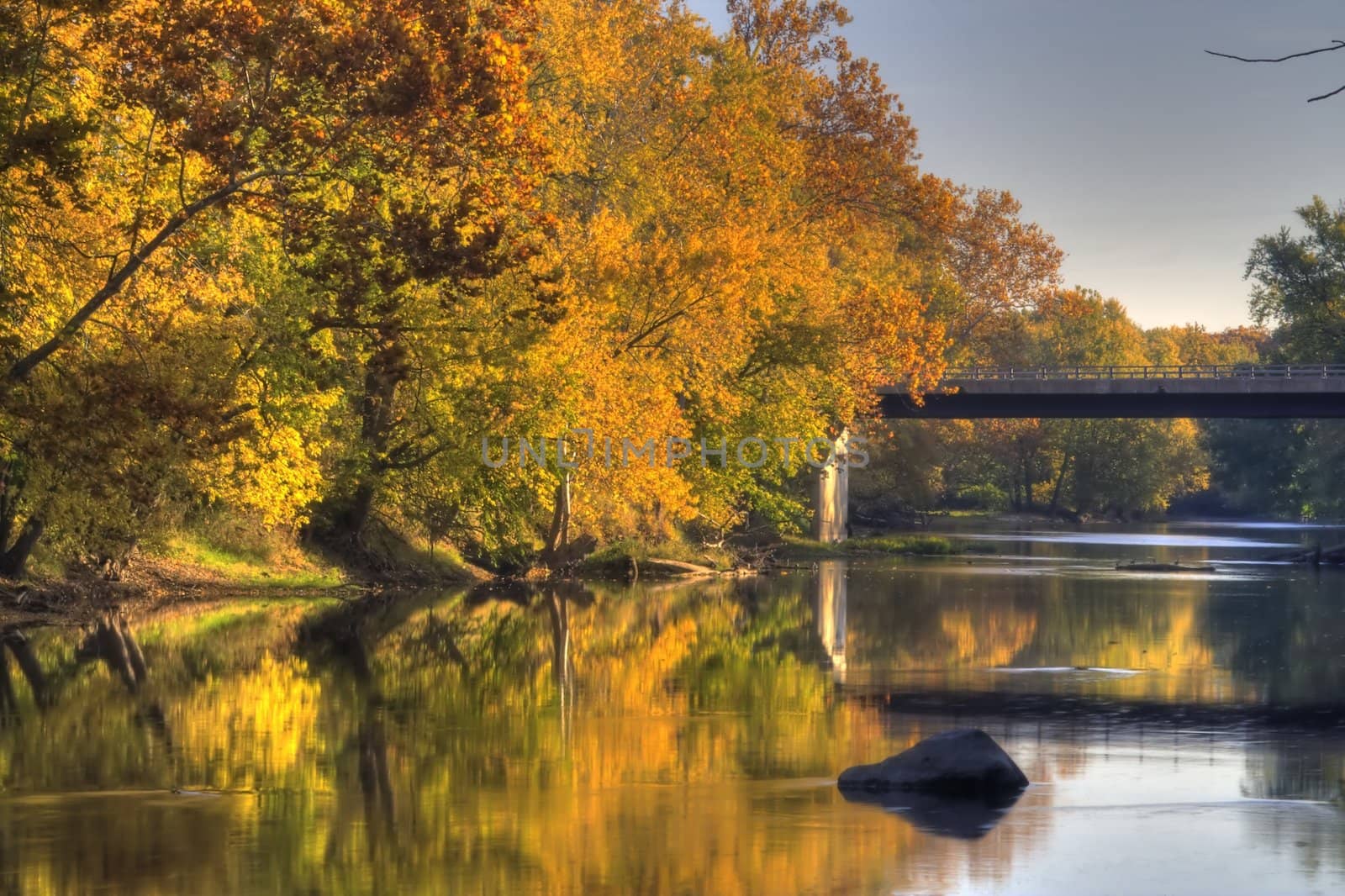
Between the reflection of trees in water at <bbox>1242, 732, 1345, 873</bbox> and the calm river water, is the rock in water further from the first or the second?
the reflection of trees in water at <bbox>1242, 732, 1345, 873</bbox>

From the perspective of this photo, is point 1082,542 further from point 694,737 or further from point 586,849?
point 586,849

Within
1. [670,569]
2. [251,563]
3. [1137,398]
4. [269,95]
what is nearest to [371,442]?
[251,563]

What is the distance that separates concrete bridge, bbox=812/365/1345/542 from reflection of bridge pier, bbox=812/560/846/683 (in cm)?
1056

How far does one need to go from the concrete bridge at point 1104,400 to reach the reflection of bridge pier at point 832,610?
416 inches

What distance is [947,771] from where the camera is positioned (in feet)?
50.3

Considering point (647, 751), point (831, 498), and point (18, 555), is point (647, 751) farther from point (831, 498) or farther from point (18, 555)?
point (831, 498)

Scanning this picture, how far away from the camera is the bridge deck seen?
70312 millimetres

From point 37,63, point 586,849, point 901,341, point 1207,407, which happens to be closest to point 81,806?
point 586,849

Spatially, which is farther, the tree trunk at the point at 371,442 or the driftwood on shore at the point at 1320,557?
the driftwood on shore at the point at 1320,557

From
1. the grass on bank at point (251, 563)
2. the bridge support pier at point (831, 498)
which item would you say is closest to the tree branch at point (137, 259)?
the grass on bank at point (251, 563)

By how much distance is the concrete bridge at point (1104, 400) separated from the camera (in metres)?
70.1

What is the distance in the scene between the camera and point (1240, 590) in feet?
155

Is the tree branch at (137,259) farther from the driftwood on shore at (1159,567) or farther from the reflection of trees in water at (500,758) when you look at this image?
the driftwood on shore at (1159,567)

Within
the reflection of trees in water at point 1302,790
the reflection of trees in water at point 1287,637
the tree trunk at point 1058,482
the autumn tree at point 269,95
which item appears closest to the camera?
the reflection of trees in water at point 1302,790
